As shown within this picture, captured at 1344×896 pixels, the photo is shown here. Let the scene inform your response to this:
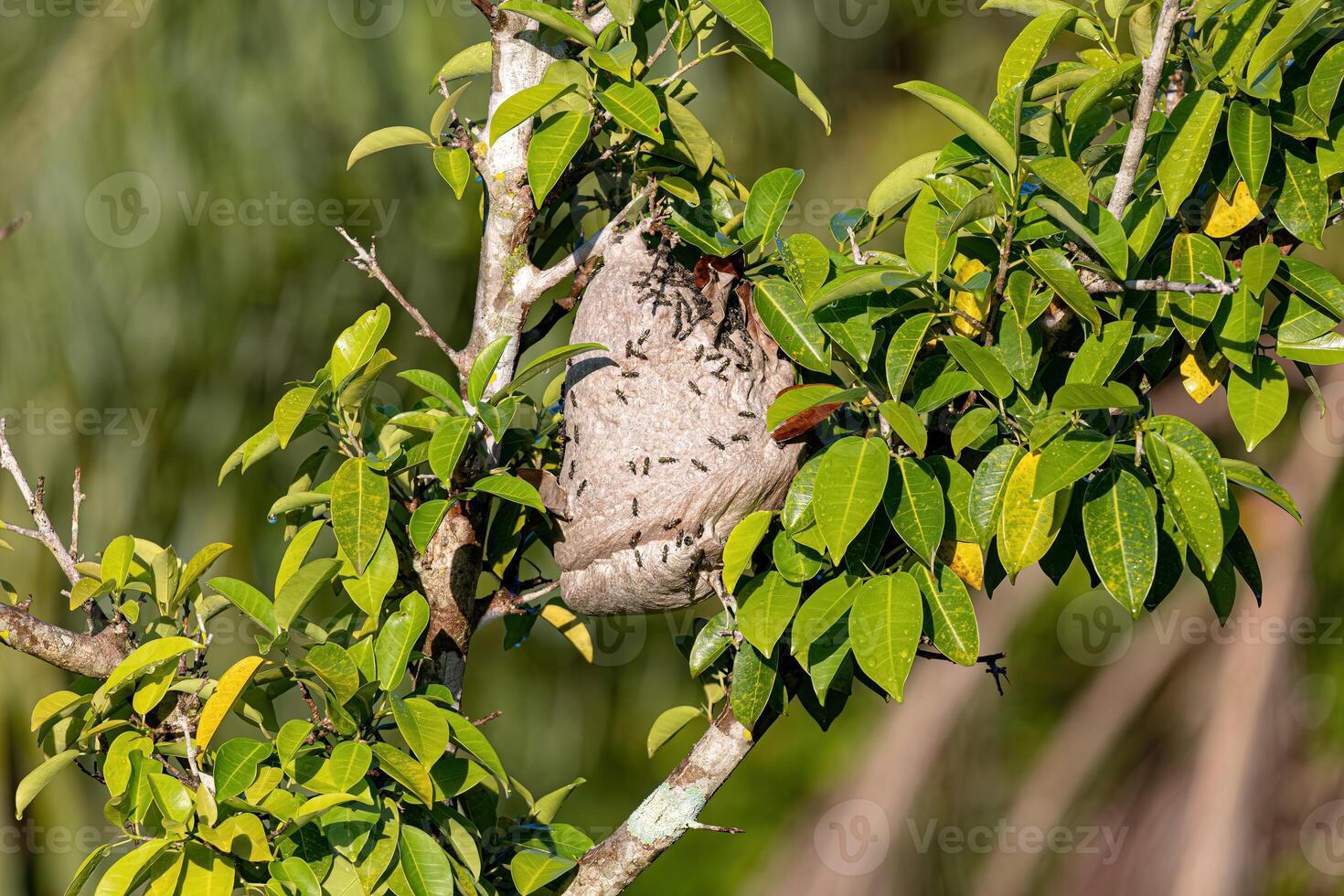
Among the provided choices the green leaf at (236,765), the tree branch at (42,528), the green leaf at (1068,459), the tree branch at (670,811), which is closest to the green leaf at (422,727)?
the green leaf at (236,765)

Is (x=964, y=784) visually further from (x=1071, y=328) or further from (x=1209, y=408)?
(x=1071, y=328)

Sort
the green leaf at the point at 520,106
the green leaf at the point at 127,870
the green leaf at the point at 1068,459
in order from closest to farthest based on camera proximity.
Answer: the green leaf at the point at 1068,459, the green leaf at the point at 127,870, the green leaf at the point at 520,106

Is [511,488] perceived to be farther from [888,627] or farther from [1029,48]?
[1029,48]

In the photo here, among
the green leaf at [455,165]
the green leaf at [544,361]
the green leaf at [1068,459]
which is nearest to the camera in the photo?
the green leaf at [1068,459]

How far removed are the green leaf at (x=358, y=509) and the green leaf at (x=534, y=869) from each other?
40 centimetres

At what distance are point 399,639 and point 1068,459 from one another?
2.30 feet

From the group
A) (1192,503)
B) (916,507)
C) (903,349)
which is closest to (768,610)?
(916,507)

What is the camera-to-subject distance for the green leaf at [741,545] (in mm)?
1133

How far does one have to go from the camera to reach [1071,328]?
45.5 inches

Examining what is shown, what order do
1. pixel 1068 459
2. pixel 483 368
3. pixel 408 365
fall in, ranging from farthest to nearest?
pixel 408 365, pixel 483 368, pixel 1068 459

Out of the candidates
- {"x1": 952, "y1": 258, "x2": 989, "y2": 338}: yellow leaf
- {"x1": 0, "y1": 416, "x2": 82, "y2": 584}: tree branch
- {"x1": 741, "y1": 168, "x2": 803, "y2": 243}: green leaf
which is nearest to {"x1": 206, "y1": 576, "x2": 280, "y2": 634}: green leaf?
{"x1": 0, "y1": 416, "x2": 82, "y2": 584}: tree branch

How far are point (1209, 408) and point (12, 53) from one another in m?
3.33

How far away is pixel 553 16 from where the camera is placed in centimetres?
116

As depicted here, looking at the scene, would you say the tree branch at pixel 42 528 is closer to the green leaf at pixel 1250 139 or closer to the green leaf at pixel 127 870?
the green leaf at pixel 127 870
